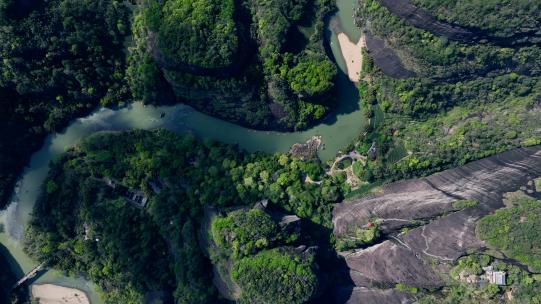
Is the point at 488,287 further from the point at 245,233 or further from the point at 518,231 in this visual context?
the point at 245,233

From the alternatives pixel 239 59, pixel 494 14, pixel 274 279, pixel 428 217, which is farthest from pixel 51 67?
pixel 494 14

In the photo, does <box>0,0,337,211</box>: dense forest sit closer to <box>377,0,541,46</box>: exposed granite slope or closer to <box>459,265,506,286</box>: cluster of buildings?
<box>377,0,541,46</box>: exposed granite slope

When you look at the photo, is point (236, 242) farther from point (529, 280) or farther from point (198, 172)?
point (529, 280)

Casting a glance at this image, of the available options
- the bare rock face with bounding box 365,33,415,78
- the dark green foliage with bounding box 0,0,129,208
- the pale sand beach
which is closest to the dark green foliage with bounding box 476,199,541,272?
the bare rock face with bounding box 365,33,415,78

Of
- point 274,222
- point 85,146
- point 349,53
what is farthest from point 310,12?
point 85,146

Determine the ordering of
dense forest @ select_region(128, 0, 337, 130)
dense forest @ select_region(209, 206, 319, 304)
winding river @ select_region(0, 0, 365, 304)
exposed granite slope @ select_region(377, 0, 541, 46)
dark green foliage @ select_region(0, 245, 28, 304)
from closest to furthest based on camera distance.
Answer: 1. exposed granite slope @ select_region(377, 0, 541, 46)
2. dense forest @ select_region(209, 206, 319, 304)
3. dense forest @ select_region(128, 0, 337, 130)
4. dark green foliage @ select_region(0, 245, 28, 304)
5. winding river @ select_region(0, 0, 365, 304)

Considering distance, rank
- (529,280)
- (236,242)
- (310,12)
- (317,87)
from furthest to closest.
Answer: (310,12)
(317,87)
(236,242)
(529,280)
